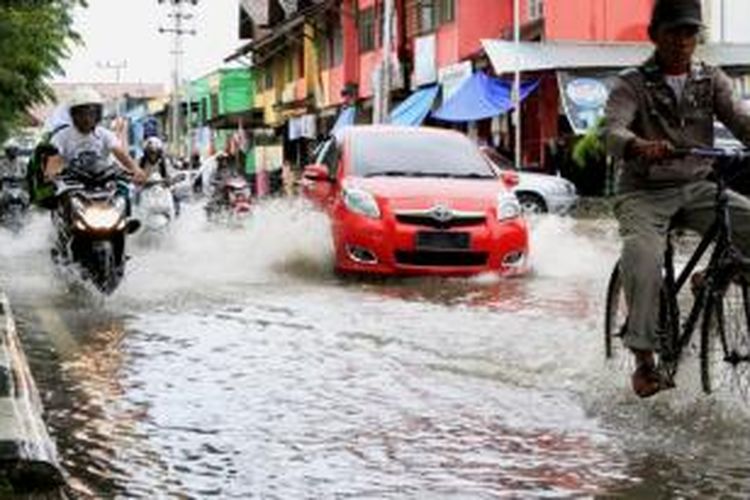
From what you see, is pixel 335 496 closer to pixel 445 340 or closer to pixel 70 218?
pixel 445 340

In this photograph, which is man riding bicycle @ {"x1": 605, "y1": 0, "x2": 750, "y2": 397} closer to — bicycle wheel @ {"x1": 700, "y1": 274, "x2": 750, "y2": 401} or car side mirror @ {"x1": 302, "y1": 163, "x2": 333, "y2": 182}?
bicycle wheel @ {"x1": 700, "y1": 274, "x2": 750, "y2": 401}

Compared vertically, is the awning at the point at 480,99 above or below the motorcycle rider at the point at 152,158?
above

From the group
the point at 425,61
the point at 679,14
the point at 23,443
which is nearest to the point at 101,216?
the point at 679,14

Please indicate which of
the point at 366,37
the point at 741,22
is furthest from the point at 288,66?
the point at 741,22

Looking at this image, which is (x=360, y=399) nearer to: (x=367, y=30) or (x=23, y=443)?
(x=23, y=443)

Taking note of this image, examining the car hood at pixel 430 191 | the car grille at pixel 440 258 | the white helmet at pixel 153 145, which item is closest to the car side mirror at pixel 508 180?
the car hood at pixel 430 191

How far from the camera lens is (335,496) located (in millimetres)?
5262

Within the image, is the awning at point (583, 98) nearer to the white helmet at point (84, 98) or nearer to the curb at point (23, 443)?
the white helmet at point (84, 98)

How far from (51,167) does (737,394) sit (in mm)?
7219

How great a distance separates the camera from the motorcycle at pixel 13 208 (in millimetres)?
20500

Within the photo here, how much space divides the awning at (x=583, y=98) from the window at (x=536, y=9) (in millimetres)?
4594

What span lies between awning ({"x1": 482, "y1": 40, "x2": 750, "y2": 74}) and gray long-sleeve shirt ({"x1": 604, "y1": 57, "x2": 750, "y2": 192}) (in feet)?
74.2

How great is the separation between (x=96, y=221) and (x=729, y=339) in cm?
628

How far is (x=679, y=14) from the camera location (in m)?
6.35
